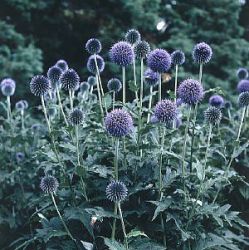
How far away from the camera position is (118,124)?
10.9ft

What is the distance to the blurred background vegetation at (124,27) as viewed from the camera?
10.9 metres

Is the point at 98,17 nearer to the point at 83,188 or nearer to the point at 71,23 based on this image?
the point at 71,23

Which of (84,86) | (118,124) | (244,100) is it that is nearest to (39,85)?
(118,124)

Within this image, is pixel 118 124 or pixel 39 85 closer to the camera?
pixel 118 124

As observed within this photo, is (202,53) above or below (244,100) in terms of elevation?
above

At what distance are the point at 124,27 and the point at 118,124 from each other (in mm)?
8236

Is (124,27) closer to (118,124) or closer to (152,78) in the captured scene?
(152,78)

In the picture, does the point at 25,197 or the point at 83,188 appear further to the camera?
the point at 25,197

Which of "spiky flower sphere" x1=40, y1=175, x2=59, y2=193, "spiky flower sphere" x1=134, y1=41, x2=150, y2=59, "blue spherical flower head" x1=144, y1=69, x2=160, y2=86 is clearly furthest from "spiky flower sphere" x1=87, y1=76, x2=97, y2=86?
"spiky flower sphere" x1=40, y1=175, x2=59, y2=193

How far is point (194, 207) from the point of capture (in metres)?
3.50

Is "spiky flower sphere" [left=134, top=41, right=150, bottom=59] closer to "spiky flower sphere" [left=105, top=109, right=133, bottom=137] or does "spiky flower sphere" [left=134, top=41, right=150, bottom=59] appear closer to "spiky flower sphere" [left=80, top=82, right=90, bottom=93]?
"spiky flower sphere" [left=105, top=109, right=133, bottom=137]

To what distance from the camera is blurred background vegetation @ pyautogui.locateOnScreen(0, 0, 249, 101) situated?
10852 millimetres

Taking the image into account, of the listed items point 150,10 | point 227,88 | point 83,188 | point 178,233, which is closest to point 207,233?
point 178,233

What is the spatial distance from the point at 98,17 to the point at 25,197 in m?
7.17
